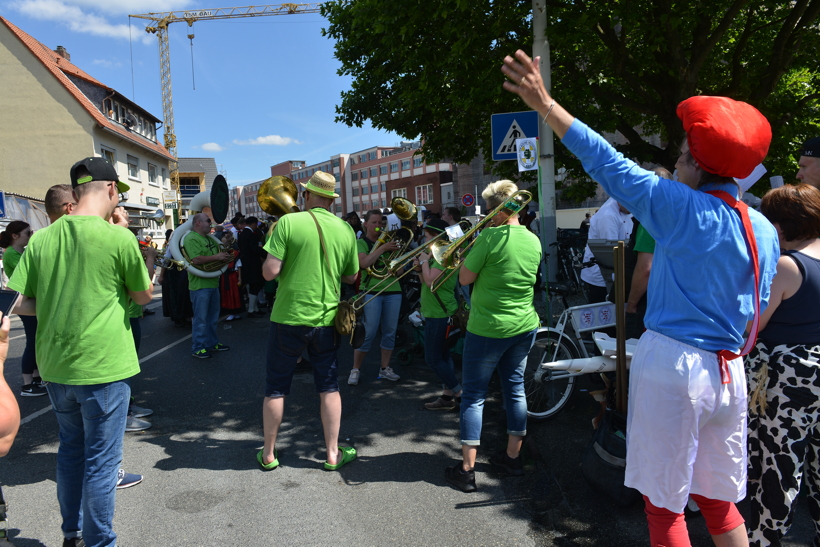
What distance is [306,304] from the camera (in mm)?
3283

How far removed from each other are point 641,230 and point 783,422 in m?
1.47

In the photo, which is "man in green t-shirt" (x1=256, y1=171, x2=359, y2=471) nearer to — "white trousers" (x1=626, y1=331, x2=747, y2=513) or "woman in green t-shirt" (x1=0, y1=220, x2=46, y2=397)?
"white trousers" (x1=626, y1=331, x2=747, y2=513)

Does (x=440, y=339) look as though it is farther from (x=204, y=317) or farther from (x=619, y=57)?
(x=619, y=57)

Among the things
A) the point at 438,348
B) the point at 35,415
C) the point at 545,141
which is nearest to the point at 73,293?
the point at 438,348

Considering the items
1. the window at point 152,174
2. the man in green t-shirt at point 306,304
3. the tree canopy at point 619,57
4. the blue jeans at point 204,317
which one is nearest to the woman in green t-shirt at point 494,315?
the man in green t-shirt at point 306,304

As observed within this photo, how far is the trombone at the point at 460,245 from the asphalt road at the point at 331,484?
130 centimetres

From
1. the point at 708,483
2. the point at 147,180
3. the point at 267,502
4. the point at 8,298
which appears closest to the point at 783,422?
the point at 708,483

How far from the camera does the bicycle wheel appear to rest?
13.9ft

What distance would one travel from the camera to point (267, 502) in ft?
10.2

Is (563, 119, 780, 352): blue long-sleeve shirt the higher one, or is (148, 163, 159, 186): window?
(148, 163, 159, 186): window

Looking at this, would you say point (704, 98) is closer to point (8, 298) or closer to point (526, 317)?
point (526, 317)

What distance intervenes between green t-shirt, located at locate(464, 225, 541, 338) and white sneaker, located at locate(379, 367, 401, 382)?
2.41 m

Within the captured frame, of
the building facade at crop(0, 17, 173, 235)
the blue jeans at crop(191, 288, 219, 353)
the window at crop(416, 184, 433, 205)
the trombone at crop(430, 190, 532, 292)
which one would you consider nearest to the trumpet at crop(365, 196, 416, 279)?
the trombone at crop(430, 190, 532, 292)

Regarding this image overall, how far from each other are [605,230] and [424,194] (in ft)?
180
